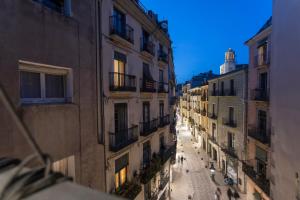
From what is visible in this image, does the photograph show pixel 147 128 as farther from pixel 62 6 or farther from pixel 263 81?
pixel 263 81

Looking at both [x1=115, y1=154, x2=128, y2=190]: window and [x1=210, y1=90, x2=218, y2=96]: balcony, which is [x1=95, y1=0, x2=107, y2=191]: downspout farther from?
[x1=210, y1=90, x2=218, y2=96]: balcony

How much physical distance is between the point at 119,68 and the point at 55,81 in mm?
4386

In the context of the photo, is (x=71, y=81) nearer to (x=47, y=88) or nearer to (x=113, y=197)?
(x=47, y=88)

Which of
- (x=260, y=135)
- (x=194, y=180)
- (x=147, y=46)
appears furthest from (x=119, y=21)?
(x=194, y=180)

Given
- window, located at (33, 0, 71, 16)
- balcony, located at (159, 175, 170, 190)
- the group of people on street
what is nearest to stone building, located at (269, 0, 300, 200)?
window, located at (33, 0, 71, 16)

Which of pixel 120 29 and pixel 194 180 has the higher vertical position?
pixel 120 29

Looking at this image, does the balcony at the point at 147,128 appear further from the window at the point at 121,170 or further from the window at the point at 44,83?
the window at the point at 44,83

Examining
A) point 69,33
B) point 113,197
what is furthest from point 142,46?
point 113,197

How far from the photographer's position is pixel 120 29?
9.64m

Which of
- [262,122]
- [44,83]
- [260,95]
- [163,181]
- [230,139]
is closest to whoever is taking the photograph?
[44,83]

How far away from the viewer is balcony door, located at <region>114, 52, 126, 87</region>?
30.8 ft

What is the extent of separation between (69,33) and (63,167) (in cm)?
431

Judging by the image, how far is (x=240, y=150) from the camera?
63.6ft

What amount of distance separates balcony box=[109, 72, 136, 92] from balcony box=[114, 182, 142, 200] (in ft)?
16.2
